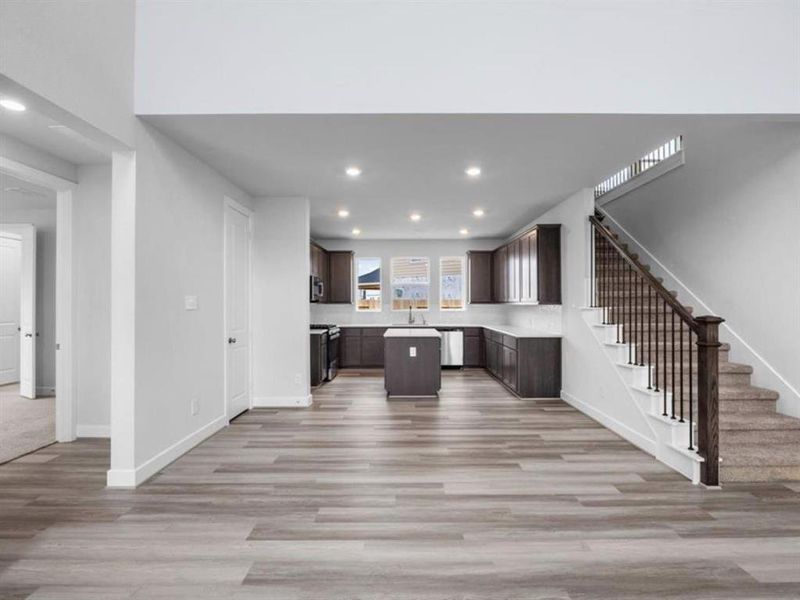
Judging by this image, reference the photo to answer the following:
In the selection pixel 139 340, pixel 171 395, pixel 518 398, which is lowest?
pixel 518 398

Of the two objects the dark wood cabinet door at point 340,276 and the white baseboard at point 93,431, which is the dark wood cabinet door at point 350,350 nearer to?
the dark wood cabinet door at point 340,276

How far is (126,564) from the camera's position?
227 cm

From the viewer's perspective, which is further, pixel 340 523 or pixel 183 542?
pixel 340 523

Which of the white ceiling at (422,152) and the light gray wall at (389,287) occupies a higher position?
the white ceiling at (422,152)

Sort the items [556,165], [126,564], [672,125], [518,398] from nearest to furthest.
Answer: [126,564] < [672,125] < [556,165] < [518,398]

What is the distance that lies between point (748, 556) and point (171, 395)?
396 cm

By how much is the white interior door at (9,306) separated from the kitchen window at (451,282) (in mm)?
7503

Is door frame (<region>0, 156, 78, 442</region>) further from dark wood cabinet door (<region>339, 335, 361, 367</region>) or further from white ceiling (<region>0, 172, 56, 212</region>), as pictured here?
dark wood cabinet door (<region>339, 335, 361, 367</region>)

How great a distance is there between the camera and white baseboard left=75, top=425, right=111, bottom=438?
4.46 m

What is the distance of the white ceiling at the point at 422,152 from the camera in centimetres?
344

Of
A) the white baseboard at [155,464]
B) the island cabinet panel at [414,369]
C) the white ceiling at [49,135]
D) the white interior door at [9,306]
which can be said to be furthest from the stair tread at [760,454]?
the white interior door at [9,306]

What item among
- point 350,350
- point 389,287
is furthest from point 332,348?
point 389,287

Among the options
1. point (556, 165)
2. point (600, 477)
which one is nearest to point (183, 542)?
point (600, 477)

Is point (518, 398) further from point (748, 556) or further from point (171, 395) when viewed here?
point (171, 395)
